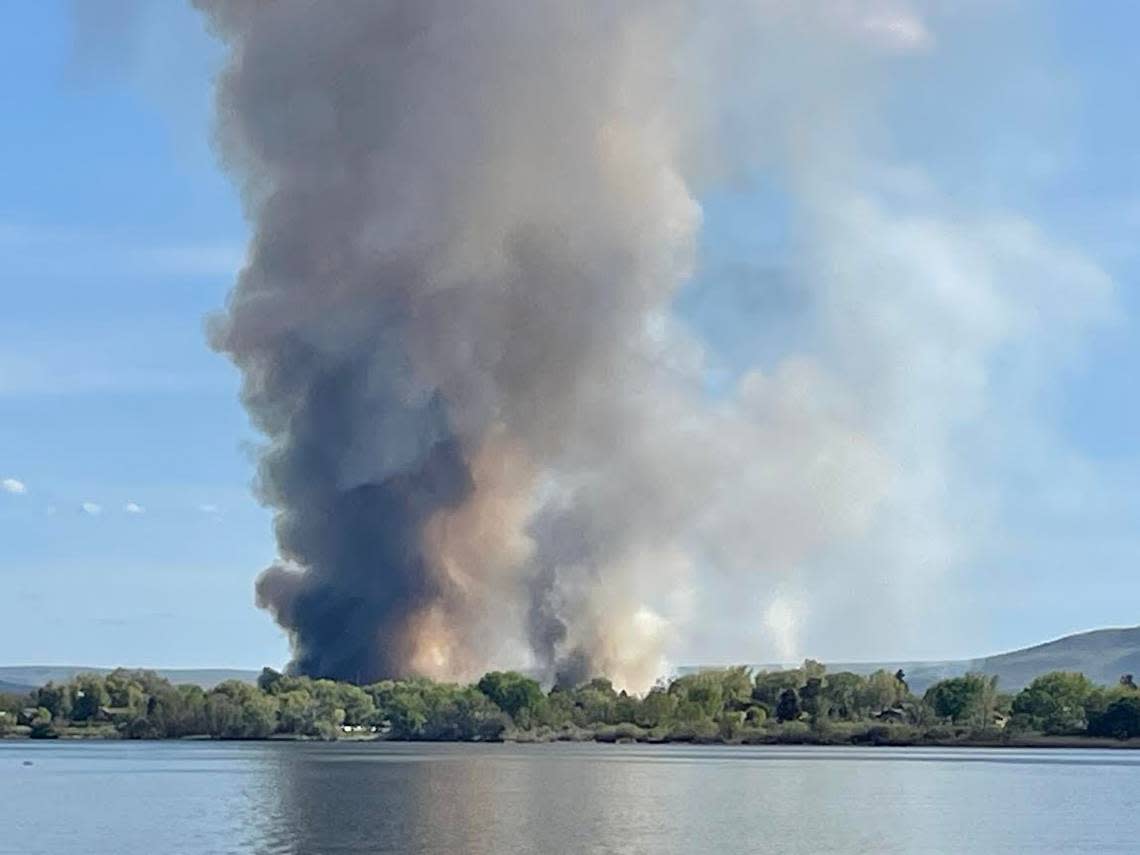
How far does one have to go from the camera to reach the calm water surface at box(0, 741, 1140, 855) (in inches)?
2062

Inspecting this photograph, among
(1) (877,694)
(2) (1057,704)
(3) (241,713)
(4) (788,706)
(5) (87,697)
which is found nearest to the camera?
(2) (1057,704)

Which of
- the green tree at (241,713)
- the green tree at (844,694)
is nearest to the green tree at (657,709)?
the green tree at (844,694)

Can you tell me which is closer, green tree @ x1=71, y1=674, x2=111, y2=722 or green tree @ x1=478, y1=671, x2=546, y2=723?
green tree @ x1=478, y1=671, x2=546, y2=723

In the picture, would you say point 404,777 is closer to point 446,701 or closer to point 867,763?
point 867,763

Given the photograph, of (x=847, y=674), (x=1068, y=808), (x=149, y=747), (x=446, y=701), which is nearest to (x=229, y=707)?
(x=149, y=747)

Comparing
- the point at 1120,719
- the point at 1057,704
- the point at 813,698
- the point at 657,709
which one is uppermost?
the point at 813,698

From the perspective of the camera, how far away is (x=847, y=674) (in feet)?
466

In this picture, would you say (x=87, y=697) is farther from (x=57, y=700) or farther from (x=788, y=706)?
(x=788, y=706)

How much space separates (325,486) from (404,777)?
5652 cm

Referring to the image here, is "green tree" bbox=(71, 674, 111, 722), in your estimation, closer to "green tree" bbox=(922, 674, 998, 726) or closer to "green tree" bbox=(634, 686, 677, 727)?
"green tree" bbox=(634, 686, 677, 727)

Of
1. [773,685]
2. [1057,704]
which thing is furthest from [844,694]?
[1057,704]

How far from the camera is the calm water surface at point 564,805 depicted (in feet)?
172

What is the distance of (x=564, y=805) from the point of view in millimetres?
66125

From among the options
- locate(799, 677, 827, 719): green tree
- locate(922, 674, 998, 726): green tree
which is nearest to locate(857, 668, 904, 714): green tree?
locate(799, 677, 827, 719): green tree
